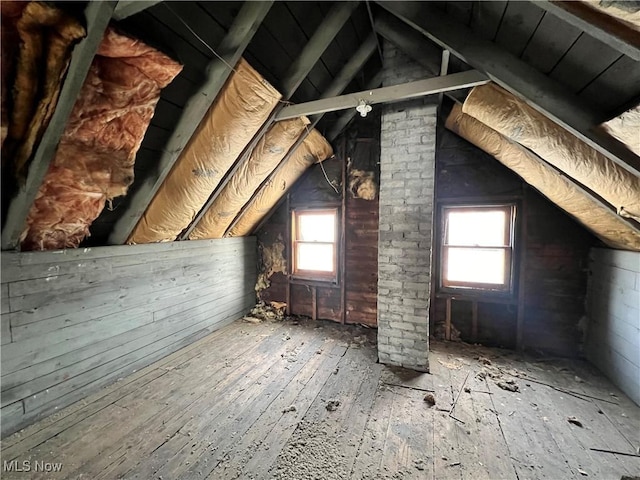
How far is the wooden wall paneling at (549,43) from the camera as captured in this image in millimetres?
1187

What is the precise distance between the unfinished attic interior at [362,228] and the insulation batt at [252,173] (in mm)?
22

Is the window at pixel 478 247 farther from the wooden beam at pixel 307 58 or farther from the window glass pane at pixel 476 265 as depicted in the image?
the wooden beam at pixel 307 58

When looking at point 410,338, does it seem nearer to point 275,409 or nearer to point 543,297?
point 275,409

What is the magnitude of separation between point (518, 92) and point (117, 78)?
2260 mm

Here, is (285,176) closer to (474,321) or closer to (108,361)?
(108,361)

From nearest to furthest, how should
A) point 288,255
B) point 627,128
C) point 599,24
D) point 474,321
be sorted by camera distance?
point 599,24
point 627,128
point 474,321
point 288,255

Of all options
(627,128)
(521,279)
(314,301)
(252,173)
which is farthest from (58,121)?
(521,279)

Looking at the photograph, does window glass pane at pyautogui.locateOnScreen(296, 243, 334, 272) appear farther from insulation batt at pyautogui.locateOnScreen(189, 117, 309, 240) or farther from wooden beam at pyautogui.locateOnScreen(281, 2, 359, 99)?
wooden beam at pyautogui.locateOnScreen(281, 2, 359, 99)

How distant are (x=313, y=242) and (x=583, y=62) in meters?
3.01

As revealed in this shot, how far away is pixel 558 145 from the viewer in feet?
5.22

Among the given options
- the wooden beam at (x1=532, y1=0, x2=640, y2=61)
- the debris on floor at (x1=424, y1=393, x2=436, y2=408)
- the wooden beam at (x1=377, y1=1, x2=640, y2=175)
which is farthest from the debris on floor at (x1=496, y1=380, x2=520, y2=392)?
the wooden beam at (x1=532, y1=0, x2=640, y2=61)

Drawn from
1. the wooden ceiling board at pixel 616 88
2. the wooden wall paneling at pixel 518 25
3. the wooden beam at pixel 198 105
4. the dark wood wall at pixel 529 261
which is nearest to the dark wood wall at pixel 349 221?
the dark wood wall at pixel 529 261

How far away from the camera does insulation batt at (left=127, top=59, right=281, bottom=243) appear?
5.94 feet

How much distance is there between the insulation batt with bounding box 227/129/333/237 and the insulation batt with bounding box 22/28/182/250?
160cm
